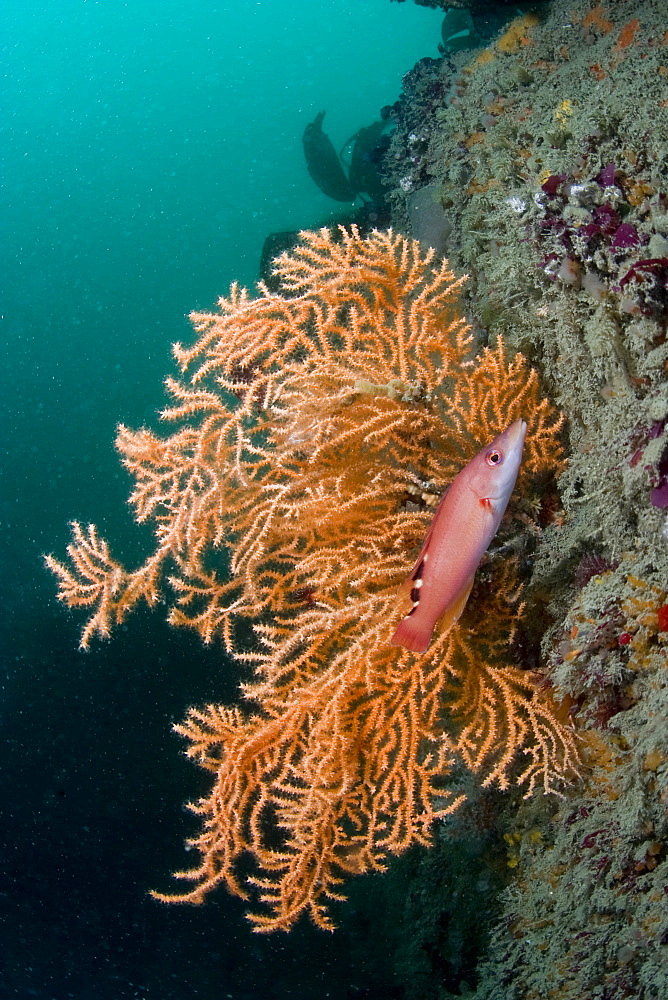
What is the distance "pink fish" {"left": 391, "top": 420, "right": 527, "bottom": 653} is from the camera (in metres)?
2.05

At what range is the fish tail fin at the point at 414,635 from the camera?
224 centimetres

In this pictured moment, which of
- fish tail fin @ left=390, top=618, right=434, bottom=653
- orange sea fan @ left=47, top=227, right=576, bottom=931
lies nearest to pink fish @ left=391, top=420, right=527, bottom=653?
fish tail fin @ left=390, top=618, right=434, bottom=653

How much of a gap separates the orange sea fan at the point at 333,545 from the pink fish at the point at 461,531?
64 cm

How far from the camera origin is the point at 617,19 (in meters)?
3.01

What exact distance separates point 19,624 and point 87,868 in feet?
15.1

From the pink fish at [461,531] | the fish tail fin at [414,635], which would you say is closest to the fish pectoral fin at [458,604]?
the pink fish at [461,531]

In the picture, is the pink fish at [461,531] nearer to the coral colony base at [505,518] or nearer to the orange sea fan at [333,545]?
the coral colony base at [505,518]

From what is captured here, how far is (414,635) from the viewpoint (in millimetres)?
2252

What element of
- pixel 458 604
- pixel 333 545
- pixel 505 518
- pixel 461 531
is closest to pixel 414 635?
pixel 458 604

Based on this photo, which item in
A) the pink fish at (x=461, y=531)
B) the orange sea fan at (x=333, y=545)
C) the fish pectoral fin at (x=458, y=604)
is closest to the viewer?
the pink fish at (x=461, y=531)

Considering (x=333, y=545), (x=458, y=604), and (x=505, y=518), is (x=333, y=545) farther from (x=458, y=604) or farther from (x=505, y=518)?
(x=458, y=604)

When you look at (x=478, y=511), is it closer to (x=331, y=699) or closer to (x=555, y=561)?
(x=555, y=561)

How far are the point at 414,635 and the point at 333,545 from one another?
1213 mm

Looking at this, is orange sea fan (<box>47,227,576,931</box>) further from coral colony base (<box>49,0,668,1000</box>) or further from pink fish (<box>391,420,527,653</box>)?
pink fish (<box>391,420,527,653</box>)
